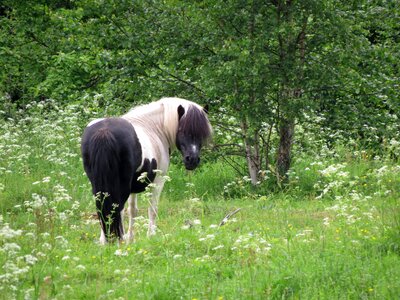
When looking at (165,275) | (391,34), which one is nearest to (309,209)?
(165,275)

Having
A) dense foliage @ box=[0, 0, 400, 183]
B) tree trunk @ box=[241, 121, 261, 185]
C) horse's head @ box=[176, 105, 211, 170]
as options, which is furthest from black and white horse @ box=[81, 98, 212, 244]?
tree trunk @ box=[241, 121, 261, 185]

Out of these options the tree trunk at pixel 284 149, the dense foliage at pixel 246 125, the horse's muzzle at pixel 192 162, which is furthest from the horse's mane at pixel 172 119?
the tree trunk at pixel 284 149

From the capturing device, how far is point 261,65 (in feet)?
35.8

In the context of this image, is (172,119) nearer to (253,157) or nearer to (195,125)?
(195,125)

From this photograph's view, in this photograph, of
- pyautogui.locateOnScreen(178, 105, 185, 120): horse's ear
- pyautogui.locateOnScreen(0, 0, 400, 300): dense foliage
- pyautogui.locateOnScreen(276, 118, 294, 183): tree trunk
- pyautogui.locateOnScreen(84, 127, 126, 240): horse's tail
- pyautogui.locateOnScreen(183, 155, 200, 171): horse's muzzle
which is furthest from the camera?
pyautogui.locateOnScreen(276, 118, 294, 183): tree trunk

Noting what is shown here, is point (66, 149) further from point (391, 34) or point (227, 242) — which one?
point (391, 34)

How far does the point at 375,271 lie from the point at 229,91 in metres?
6.15

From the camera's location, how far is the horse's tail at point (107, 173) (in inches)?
290

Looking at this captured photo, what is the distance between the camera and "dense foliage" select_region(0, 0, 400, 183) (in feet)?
37.0

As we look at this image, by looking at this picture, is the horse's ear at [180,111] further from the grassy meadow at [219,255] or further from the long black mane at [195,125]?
the grassy meadow at [219,255]

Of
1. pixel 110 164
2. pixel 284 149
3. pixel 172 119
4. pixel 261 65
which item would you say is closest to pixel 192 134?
pixel 172 119

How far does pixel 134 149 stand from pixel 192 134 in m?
1.26

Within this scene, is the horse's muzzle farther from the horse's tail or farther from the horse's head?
the horse's tail

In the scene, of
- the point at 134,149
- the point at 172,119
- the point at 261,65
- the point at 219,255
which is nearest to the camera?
the point at 219,255
